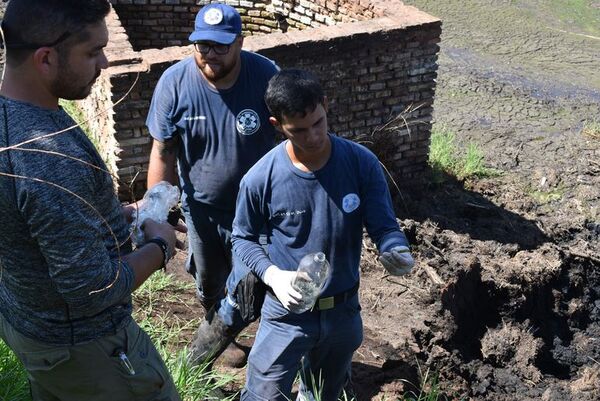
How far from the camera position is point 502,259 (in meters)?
6.05

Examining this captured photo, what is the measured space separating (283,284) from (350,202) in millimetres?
438

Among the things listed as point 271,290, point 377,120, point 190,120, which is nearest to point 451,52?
point 377,120

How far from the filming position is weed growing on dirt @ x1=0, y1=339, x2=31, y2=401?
12.5 feet

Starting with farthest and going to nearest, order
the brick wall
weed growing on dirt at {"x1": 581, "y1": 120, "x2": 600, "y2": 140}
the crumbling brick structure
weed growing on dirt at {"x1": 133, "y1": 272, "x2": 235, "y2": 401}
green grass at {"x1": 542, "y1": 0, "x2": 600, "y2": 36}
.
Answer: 1. green grass at {"x1": 542, "y1": 0, "x2": 600, "y2": 36}
2. weed growing on dirt at {"x1": 581, "y1": 120, "x2": 600, "y2": 140}
3. the brick wall
4. the crumbling brick structure
5. weed growing on dirt at {"x1": 133, "y1": 272, "x2": 235, "y2": 401}

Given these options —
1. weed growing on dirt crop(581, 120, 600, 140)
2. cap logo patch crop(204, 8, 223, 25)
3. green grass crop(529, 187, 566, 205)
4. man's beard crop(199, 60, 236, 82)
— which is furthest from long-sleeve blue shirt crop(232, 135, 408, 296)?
weed growing on dirt crop(581, 120, 600, 140)

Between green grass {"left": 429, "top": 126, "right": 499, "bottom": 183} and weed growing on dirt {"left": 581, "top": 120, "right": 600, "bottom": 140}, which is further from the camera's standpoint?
weed growing on dirt {"left": 581, "top": 120, "right": 600, "bottom": 140}

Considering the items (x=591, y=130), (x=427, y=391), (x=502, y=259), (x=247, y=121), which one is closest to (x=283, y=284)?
(x=247, y=121)

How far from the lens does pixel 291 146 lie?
3.51 meters

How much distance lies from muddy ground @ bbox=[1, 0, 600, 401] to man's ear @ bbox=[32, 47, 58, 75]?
2.46 meters

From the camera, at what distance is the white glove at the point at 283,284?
3.27 m

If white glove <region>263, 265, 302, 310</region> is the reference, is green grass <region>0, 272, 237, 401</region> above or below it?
below

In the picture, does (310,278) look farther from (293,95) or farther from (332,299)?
(293,95)

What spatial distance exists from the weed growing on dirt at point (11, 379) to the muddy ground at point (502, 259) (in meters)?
1.12

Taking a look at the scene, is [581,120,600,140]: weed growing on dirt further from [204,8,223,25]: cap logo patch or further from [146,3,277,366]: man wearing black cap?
[204,8,223,25]: cap logo patch
